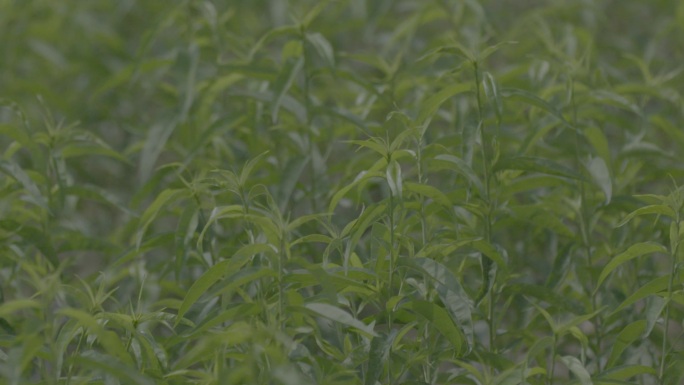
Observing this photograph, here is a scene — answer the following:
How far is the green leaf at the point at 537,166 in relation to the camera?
63.4 inches

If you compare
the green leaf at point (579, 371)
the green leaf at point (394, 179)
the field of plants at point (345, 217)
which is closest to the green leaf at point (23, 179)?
the field of plants at point (345, 217)

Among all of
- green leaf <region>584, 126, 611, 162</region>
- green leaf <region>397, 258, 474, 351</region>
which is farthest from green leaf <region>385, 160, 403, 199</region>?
green leaf <region>584, 126, 611, 162</region>

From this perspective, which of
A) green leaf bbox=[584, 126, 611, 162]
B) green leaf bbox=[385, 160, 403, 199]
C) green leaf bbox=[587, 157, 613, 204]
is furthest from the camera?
green leaf bbox=[584, 126, 611, 162]

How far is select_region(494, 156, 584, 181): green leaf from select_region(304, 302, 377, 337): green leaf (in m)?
0.42

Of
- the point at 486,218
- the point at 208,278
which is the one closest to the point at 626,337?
the point at 486,218

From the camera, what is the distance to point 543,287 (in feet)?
5.43

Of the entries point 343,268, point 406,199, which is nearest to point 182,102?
point 406,199

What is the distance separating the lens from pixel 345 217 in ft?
6.81

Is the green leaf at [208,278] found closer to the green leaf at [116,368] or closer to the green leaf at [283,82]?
the green leaf at [116,368]

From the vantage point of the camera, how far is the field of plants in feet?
4.64

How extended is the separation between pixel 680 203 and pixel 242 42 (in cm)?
111

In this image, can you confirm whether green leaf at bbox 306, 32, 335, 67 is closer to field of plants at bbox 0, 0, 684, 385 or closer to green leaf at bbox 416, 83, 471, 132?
field of plants at bbox 0, 0, 684, 385

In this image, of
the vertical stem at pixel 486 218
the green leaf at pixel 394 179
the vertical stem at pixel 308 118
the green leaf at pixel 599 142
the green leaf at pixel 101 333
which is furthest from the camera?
the vertical stem at pixel 308 118

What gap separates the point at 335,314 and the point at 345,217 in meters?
0.75
